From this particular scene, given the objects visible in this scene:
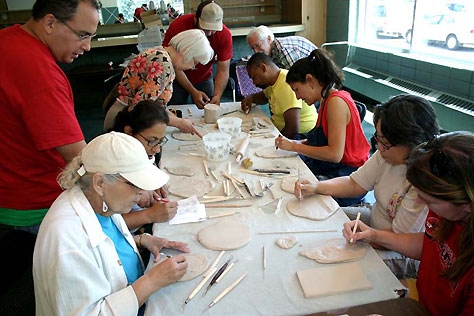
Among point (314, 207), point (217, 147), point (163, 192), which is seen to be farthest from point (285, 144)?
point (163, 192)

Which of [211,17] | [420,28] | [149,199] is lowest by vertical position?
[149,199]

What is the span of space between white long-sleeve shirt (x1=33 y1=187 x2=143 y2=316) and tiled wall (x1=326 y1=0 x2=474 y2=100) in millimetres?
3541

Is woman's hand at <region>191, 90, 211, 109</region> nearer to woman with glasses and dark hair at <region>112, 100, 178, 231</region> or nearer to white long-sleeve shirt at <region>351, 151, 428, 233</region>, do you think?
woman with glasses and dark hair at <region>112, 100, 178, 231</region>

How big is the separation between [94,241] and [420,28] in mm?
4431

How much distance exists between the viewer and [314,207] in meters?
1.53

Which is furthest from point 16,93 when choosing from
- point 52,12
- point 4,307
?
point 4,307

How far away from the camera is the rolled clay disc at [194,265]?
115 centimetres

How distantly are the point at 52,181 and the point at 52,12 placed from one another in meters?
0.72

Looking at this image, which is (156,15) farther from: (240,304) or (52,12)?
(240,304)

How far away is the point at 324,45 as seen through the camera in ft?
18.2

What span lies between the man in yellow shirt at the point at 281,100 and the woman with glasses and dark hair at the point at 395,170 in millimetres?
1021

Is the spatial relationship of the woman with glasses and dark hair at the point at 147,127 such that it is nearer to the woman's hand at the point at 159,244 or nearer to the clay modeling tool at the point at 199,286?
the woman's hand at the point at 159,244

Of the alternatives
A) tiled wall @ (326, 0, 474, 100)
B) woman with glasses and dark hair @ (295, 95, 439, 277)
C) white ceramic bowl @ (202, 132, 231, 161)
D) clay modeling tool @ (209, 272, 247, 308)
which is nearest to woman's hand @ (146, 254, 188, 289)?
clay modeling tool @ (209, 272, 247, 308)

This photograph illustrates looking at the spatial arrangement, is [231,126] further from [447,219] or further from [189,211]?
[447,219]
